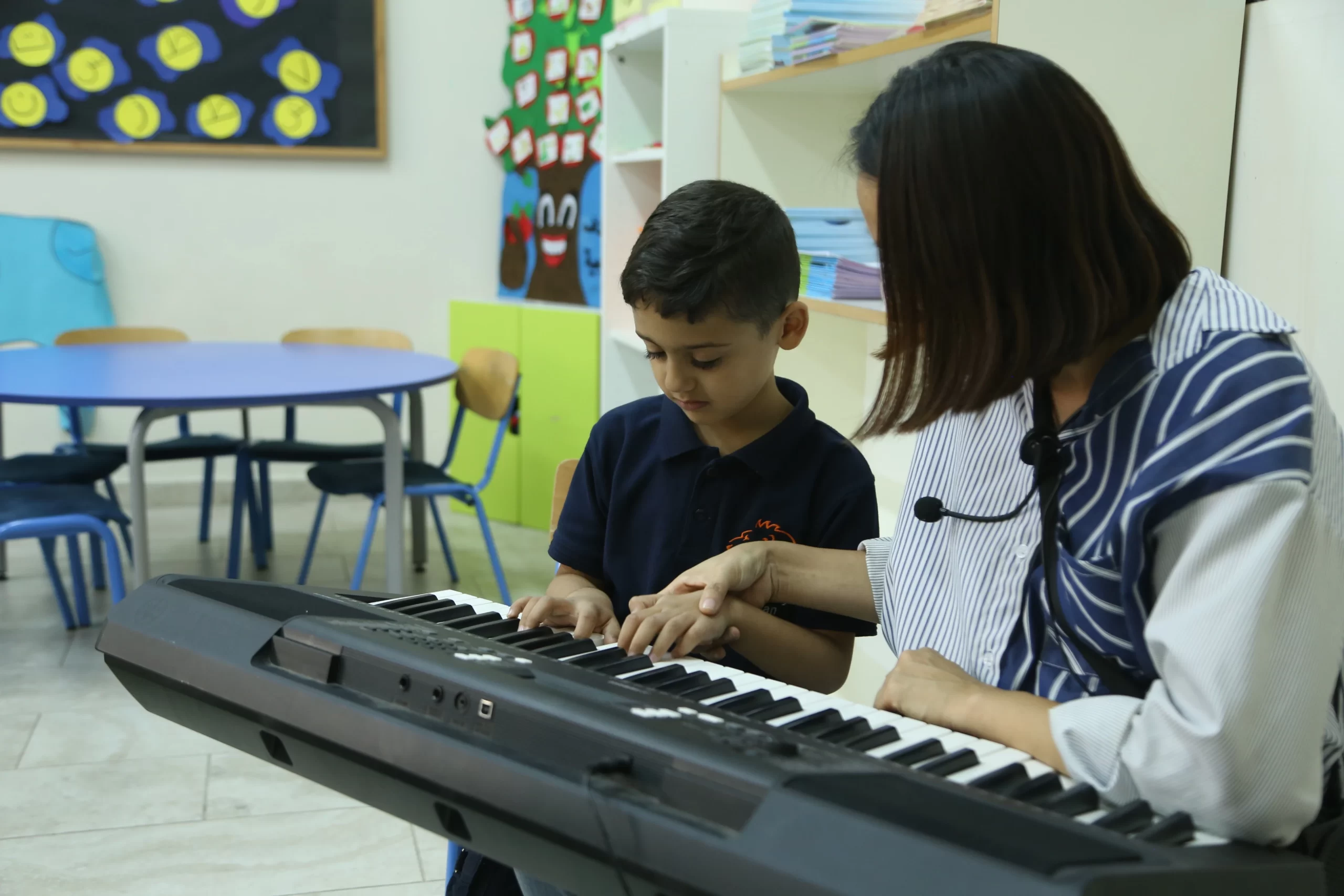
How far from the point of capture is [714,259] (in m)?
1.21

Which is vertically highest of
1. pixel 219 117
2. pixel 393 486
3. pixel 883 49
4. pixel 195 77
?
pixel 195 77

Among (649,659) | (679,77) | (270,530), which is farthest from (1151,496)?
(270,530)

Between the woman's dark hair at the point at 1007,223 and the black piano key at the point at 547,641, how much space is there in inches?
13.4

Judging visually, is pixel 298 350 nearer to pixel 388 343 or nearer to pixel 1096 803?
pixel 388 343

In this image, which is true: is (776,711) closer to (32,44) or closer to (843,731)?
(843,731)

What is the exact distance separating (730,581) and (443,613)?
271mm

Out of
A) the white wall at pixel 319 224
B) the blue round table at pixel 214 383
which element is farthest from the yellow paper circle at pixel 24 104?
the blue round table at pixel 214 383

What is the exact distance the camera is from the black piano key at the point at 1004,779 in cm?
68

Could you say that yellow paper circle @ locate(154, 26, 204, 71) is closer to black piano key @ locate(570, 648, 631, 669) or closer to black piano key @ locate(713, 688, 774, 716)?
black piano key @ locate(570, 648, 631, 669)

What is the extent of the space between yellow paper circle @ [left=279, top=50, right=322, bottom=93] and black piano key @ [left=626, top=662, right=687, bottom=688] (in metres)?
4.43

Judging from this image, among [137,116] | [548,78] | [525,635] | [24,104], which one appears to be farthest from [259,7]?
[525,635]

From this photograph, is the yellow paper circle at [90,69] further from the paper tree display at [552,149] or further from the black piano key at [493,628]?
the black piano key at [493,628]

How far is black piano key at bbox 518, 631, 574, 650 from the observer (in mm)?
920

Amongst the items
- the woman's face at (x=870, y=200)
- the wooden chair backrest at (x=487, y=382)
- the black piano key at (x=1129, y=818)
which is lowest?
the wooden chair backrest at (x=487, y=382)
